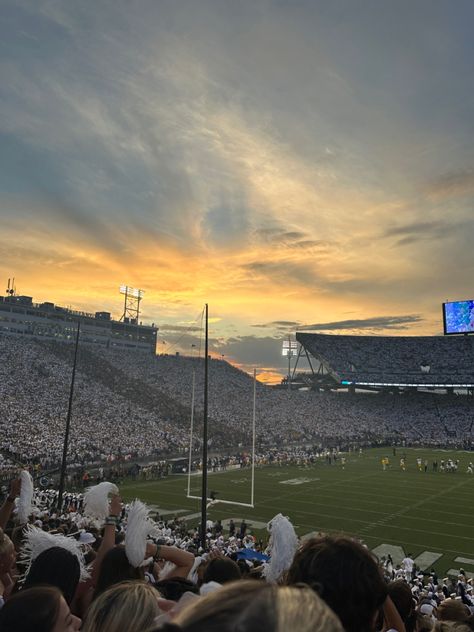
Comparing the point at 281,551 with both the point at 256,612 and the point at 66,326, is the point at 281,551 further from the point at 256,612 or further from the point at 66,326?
the point at 66,326

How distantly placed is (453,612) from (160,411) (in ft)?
160

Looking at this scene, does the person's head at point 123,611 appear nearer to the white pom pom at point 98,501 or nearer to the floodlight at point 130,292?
the white pom pom at point 98,501

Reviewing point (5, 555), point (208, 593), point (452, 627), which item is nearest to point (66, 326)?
point (5, 555)

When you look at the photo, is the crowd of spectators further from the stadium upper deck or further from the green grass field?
the green grass field

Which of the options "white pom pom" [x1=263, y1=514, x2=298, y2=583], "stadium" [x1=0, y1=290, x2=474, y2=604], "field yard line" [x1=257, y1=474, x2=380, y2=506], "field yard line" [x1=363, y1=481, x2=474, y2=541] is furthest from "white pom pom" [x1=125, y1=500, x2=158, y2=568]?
"field yard line" [x1=257, y1=474, x2=380, y2=506]

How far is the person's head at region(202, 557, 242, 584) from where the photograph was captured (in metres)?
3.46

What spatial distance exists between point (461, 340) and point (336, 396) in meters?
21.1

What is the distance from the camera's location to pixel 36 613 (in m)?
1.83

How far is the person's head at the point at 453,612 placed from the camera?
388cm

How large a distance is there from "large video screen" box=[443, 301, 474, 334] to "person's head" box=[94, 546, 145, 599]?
67.3 meters

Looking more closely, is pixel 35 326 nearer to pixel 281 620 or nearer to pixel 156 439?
pixel 156 439

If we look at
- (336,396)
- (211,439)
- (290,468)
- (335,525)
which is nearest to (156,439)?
(211,439)

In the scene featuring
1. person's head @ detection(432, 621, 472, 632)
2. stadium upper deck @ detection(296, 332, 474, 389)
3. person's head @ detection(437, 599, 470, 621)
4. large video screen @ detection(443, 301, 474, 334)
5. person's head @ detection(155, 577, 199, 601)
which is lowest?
person's head @ detection(437, 599, 470, 621)

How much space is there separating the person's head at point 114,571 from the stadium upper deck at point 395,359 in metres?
70.8
